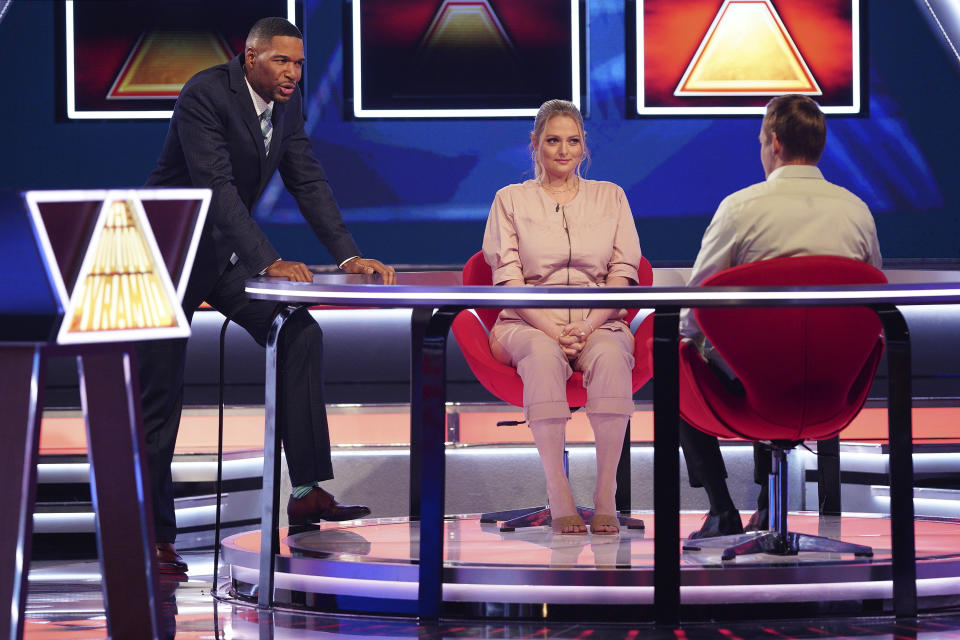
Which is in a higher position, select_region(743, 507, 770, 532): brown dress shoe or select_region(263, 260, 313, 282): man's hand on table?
select_region(263, 260, 313, 282): man's hand on table

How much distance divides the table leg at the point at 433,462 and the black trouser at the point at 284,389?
74cm

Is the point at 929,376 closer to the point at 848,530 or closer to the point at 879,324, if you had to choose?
the point at 848,530

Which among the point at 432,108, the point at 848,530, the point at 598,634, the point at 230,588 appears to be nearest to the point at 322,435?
the point at 230,588

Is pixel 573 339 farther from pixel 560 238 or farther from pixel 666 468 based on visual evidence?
pixel 666 468

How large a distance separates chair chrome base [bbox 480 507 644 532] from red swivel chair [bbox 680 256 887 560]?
550 millimetres

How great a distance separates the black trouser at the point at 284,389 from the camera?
11.3ft

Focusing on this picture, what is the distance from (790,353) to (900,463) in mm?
343

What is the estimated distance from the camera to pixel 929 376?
19.4ft

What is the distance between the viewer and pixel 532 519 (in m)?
3.49

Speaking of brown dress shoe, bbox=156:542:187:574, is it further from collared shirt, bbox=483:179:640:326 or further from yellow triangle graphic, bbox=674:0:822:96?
yellow triangle graphic, bbox=674:0:822:96

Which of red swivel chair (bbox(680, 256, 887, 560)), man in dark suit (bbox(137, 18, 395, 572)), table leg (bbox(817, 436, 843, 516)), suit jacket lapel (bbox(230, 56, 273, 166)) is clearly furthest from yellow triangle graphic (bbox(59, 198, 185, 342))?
table leg (bbox(817, 436, 843, 516))

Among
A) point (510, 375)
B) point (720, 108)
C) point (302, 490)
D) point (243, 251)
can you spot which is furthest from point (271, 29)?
point (720, 108)

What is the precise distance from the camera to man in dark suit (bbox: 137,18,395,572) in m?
3.44

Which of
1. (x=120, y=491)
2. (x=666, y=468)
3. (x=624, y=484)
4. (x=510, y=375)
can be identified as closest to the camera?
(x=120, y=491)
